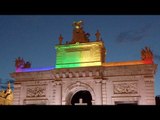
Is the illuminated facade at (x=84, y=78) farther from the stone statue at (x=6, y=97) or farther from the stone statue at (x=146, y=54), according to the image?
the stone statue at (x=6, y=97)

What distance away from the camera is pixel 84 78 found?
21125 mm

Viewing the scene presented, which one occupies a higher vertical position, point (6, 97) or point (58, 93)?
point (6, 97)

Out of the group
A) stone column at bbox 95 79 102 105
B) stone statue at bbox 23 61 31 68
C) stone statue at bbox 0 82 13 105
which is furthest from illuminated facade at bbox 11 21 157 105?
stone statue at bbox 0 82 13 105

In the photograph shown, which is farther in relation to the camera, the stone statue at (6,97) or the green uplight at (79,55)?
the stone statue at (6,97)

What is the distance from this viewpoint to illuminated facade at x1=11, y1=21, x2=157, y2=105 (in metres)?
20.0

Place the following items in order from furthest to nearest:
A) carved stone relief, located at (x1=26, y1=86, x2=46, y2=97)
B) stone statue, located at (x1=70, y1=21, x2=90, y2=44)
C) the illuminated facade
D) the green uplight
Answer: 1. stone statue, located at (x1=70, y1=21, x2=90, y2=44)
2. carved stone relief, located at (x1=26, y1=86, x2=46, y2=97)
3. the green uplight
4. the illuminated facade

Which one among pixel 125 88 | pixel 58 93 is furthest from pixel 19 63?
pixel 125 88

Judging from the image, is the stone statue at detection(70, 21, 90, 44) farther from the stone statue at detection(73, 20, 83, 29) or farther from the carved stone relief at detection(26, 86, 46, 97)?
the carved stone relief at detection(26, 86, 46, 97)

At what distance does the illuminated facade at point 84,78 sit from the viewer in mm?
20016

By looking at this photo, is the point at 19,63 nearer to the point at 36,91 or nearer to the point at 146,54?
the point at 36,91

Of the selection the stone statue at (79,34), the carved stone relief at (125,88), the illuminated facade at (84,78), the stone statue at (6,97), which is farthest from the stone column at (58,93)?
the stone statue at (6,97)
